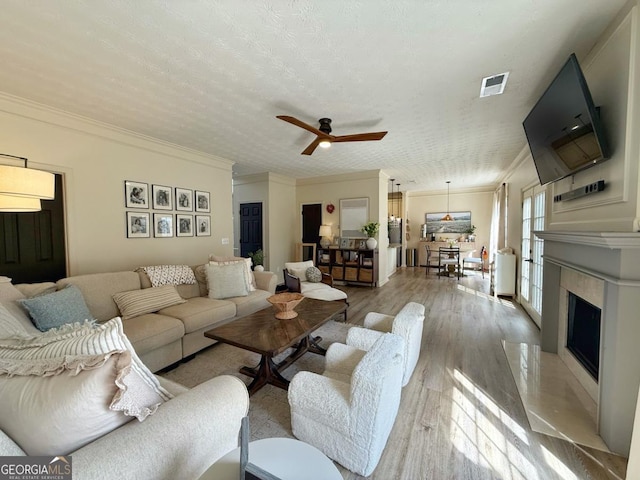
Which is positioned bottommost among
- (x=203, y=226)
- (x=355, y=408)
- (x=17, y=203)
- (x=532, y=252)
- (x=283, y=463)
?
(x=355, y=408)

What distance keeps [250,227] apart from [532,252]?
5.67 m

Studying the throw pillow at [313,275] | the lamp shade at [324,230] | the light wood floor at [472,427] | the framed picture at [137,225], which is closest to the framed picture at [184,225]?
the framed picture at [137,225]

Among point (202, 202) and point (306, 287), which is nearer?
point (306, 287)

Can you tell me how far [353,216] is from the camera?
625cm

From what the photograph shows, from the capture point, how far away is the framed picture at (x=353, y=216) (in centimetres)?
609

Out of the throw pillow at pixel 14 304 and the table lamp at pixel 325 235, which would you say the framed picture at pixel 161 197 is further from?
the table lamp at pixel 325 235

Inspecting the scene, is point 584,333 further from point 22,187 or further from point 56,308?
point 22,187

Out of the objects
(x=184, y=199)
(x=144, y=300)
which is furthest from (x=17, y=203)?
(x=184, y=199)

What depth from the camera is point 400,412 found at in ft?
6.30

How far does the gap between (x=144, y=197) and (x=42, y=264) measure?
1354 mm

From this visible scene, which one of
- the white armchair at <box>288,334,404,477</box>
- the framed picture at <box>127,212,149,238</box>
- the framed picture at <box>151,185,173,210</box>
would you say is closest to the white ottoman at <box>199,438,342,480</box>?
the white armchair at <box>288,334,404,477</box>

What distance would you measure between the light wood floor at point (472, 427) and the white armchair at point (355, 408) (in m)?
0.13

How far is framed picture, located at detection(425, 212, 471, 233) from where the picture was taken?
8.52 m

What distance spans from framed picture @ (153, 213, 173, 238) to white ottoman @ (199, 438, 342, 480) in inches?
150
